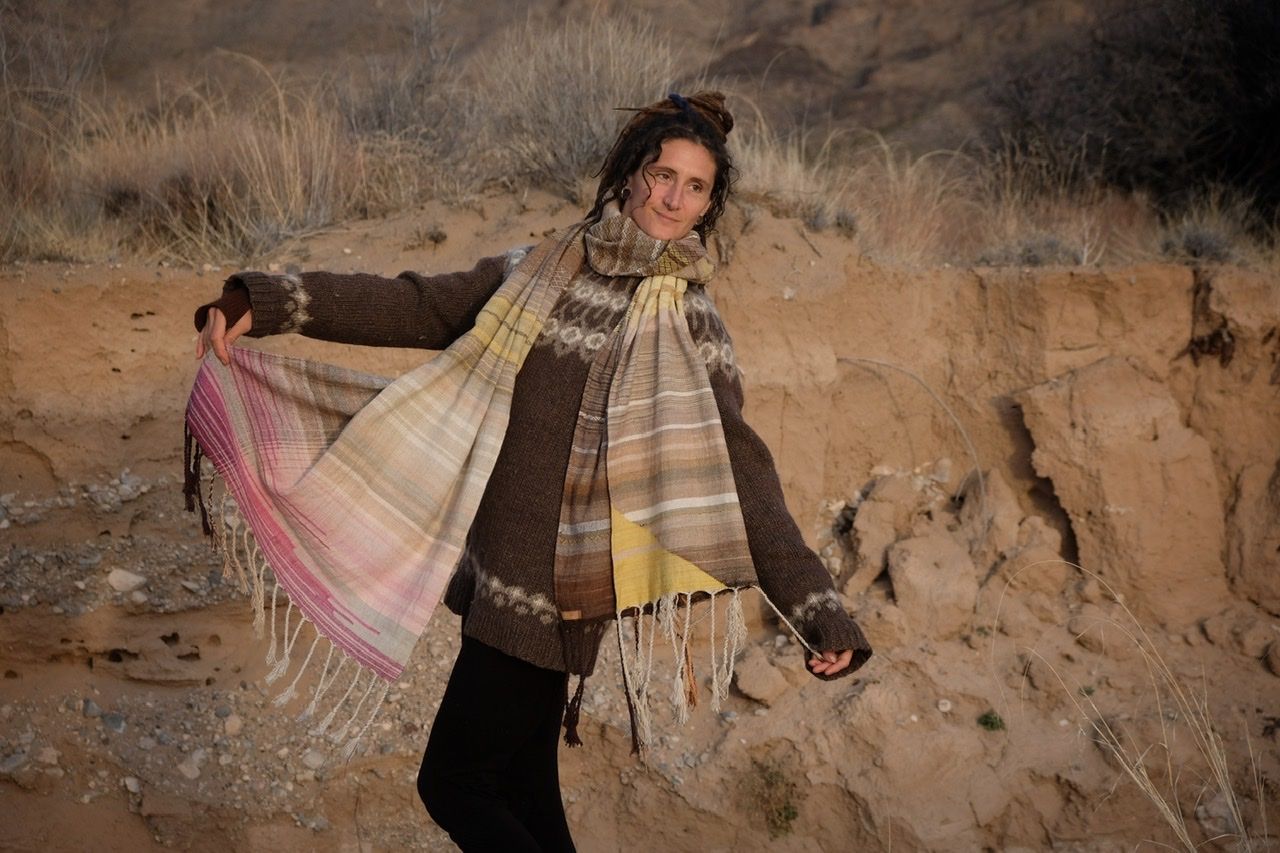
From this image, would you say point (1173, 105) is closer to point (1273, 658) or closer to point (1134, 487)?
point (1134, 487)

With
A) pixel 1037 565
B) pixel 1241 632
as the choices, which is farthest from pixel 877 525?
pixel 1241 632

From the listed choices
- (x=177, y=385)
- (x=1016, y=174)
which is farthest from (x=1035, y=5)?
(x=177, y=385)

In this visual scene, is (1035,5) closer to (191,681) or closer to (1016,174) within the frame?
(1016,174)

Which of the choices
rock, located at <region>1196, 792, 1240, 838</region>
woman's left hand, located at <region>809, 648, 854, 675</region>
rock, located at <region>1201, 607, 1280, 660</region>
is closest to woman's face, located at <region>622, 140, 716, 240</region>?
woman's left hand, located at <region>809, 648, 854, 675</region>

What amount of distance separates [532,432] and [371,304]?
1.51 ft

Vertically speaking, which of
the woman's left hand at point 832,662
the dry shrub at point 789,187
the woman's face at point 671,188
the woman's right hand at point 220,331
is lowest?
the woman's left hand at point 832,662

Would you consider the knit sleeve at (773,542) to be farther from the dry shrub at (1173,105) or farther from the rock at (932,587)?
the dry shrub at (1173,105)

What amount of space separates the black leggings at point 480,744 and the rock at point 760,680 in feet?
7.23

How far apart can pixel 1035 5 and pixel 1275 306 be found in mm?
5231

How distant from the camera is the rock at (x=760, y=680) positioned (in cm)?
472

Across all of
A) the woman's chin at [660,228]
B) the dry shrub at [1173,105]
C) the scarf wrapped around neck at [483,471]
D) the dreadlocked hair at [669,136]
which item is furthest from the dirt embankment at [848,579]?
the woman's chin at [660,228]

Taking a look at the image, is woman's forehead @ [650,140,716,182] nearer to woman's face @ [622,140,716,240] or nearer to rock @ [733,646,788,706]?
woman's face @ [622,140,716,240]

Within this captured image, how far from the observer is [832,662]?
93.6 inches

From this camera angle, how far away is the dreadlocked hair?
106 inches
